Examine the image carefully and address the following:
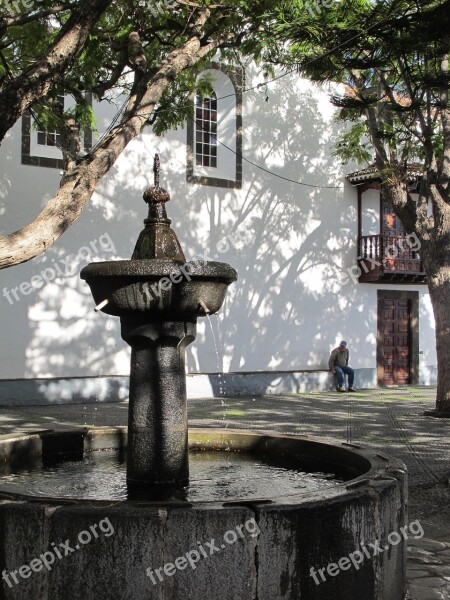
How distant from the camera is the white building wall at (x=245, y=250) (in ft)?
47.3

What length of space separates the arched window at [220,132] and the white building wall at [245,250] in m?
0.20

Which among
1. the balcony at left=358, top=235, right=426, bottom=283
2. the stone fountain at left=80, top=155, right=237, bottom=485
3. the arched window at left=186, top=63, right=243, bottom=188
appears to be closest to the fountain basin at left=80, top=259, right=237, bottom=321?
the stone fountain at left=80, top=155, right=237, bottom=485

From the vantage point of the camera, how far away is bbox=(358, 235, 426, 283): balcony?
19438 mm

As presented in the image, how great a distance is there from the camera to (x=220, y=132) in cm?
1734

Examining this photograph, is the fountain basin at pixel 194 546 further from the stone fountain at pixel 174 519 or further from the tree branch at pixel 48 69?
the tree branch at pixel 48 69

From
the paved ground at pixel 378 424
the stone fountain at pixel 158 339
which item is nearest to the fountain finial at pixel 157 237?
the stone fountain at pixel 158 339

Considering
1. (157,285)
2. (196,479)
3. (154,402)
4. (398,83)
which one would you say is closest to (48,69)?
(157,285)

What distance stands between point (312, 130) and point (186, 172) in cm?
412

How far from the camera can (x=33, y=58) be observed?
417 inches

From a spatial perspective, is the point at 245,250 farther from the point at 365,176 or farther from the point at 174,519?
the point at 174,519

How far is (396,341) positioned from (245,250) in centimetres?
593

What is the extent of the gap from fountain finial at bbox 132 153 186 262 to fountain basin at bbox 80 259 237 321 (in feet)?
1.27

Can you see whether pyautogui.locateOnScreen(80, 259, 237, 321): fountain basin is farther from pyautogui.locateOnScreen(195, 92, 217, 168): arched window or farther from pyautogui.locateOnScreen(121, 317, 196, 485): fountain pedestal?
pyautogui.locateOnScreen(195, 92, 217, 168): arched window

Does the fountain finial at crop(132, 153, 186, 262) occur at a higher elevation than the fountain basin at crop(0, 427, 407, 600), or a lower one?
higher
